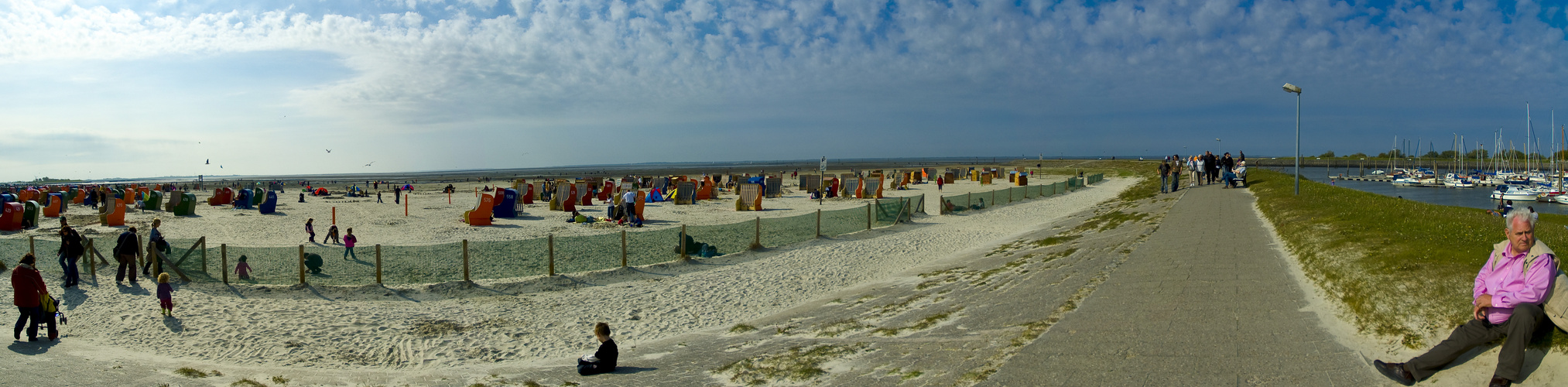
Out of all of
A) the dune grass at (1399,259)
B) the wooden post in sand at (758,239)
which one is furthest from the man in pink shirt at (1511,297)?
the wooden post in sand at (758,239)

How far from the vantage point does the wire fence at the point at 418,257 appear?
1222cm

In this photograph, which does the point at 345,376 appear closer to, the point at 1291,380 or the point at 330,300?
the point at 330,300

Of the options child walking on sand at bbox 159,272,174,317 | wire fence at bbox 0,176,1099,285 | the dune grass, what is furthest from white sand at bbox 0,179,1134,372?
the dune grass

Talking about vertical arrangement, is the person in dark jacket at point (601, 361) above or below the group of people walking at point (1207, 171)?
below

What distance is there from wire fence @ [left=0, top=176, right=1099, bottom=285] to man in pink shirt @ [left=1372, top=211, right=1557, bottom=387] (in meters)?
11.5

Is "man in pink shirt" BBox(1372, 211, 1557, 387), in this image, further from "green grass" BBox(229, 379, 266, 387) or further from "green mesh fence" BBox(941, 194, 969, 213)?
"green mesh fence" BBox(941, 194, 969, 213)

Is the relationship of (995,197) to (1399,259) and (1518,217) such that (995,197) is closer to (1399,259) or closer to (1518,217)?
(1399,259)

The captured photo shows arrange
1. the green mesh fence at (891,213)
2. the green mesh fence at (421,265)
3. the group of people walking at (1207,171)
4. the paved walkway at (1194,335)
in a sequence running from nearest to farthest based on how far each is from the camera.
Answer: the paved walkway at (1194,335) < the green mesh fence at (421,265) < the green mesh fence at (891,213) < the group of people walking at (1207,171)

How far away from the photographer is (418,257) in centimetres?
1264

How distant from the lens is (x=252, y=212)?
3183 centimetres

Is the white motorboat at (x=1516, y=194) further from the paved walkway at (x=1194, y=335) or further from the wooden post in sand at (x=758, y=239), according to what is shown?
the paved walkway at (x=1194, y=335)

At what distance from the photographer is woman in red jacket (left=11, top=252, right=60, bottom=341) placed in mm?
8375

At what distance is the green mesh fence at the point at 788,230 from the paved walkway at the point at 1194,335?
28.6 feet

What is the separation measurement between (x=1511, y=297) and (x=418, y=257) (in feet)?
45.4
